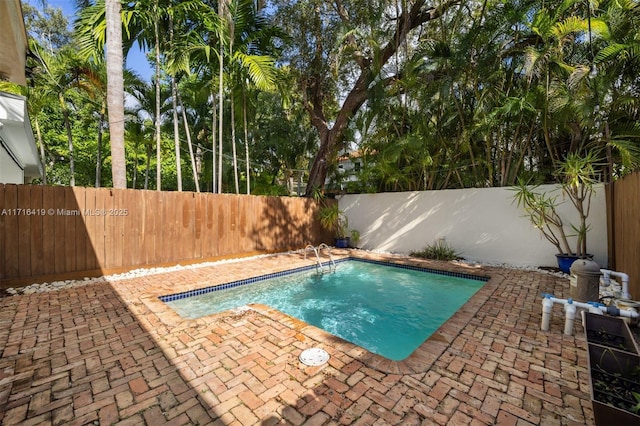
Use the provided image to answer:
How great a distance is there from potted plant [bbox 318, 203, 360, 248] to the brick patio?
6.36 metres

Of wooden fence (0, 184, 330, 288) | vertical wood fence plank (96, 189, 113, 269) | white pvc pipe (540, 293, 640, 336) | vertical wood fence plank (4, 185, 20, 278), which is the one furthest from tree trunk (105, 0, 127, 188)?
white pvc pipe (540, 293, 640, 336)

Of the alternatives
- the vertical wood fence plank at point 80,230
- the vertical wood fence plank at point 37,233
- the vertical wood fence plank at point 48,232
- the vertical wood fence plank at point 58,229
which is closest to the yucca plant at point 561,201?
the vertical wood fence plank at point 80,230

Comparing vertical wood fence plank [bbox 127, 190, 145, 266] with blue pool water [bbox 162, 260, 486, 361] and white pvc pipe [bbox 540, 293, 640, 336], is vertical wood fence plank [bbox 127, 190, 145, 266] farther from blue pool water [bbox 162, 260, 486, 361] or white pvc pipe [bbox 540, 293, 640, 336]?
white pvc pipe [bbox 540, 293, 640, 336]

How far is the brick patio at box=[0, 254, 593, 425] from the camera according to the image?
73.5 inches

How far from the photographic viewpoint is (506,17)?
239 inches

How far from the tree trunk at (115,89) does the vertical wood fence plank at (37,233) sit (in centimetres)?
135

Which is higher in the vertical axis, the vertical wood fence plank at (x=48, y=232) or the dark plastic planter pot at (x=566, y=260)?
the vertical wood fence plank at (x=48, y=232)

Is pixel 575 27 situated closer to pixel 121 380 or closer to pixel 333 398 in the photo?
pixel 333 398

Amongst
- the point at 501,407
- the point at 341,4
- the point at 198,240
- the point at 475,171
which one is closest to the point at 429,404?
the point at 501,407

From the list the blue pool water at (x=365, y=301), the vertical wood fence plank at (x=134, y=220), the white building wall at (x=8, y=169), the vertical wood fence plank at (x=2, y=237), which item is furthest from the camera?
the white building wall at (x=8, y=169)

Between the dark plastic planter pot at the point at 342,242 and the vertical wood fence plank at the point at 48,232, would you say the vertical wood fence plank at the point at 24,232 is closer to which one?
the vertical wood fence plank at the point at 48,232

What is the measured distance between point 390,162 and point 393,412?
7.24m

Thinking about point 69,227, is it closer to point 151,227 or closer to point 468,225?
point 151,227

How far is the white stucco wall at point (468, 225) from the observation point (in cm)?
626
